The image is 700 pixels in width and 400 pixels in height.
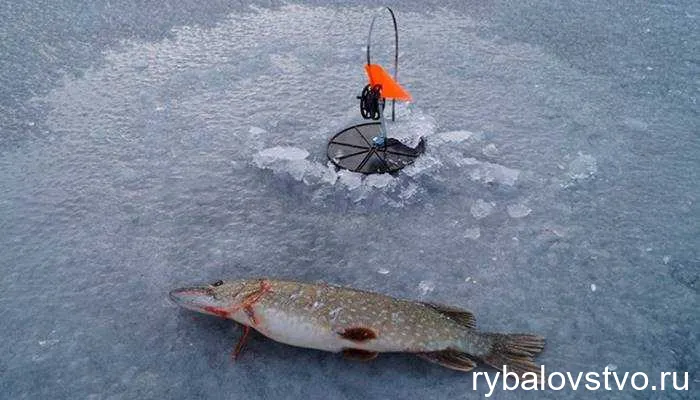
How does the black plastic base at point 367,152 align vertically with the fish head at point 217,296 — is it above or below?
above

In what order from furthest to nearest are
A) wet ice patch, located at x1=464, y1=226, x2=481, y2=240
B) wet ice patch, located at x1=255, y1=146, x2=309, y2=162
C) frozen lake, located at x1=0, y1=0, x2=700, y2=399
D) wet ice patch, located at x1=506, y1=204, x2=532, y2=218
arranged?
wet ice patch, located at x1=255, y1=146, x2=309, y2=162
wet ice patch, located at x1=506, y1=204, x2=532, y2=218
wet ice patch, located at x1=464, y1=226, x2=481, y2=240
frozen lake, located at x1=0, y1=0, x2=700, y2=399

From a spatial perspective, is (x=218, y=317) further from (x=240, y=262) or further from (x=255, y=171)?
(x=255, y=171)

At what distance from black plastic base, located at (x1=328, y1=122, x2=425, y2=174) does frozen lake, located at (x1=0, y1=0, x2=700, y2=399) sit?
11 centimetres

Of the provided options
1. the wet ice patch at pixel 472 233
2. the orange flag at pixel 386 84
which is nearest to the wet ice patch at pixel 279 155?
the orange flag at pixel 386 84

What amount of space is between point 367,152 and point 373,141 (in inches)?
5.2

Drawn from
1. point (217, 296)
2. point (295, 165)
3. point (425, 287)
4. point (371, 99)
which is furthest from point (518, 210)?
point (217, 296)

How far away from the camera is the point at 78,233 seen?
406 centimetres

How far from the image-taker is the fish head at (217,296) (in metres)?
3.33

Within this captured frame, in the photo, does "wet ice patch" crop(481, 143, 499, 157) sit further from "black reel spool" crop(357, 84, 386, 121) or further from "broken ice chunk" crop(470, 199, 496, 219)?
"black reel spool" crop(357, 84, 386, 121)

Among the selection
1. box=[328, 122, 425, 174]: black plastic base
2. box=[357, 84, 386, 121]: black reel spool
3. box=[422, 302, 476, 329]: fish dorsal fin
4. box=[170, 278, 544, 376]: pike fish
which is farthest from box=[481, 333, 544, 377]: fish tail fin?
box=[357, 84, 386, 121]: black reel spool

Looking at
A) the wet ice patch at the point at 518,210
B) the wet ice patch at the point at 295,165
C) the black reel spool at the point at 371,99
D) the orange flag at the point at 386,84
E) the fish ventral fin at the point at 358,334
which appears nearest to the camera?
the fish ventral fin at the point at 358,334

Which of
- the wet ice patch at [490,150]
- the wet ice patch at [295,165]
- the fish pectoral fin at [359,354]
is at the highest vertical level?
the wet ice patch at [490,150]

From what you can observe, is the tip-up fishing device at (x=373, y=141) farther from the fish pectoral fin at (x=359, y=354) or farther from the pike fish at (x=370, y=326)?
the fish pectoral fin at (x=359, y=354)

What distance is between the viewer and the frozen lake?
10.7 feet
